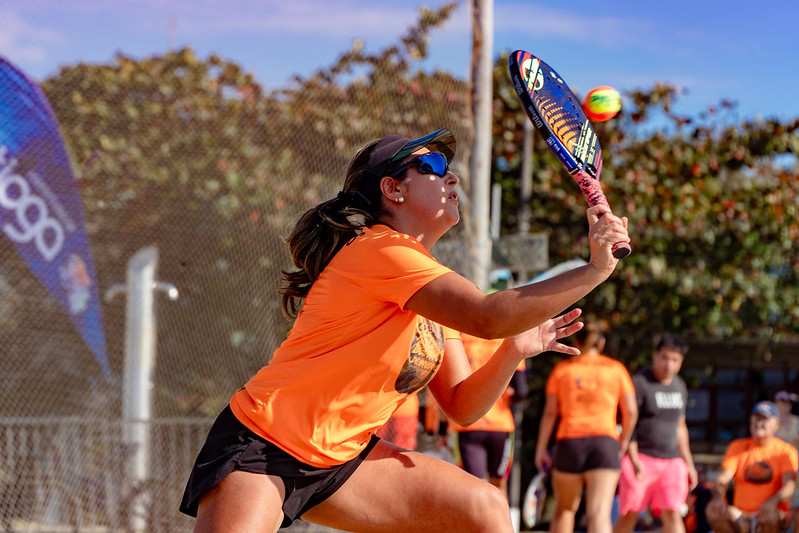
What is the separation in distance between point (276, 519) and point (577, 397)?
14.7ft

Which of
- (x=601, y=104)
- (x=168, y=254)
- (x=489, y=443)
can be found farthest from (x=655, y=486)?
(x=601, y=104)

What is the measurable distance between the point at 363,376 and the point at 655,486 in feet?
16.4

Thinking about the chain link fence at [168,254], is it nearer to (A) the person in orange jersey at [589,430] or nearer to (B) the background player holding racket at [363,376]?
(A) the person in orange jersey at [589,430]

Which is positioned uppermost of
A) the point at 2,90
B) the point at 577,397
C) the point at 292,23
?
the point at 292,23

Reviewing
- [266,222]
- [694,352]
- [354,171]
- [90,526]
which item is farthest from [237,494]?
[694,352]

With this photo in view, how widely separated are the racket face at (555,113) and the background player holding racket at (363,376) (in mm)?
276

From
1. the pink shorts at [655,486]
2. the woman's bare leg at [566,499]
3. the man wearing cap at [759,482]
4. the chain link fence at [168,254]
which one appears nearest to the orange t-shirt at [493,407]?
the woman's bare leg at [566,499]

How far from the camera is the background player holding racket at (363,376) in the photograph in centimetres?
255

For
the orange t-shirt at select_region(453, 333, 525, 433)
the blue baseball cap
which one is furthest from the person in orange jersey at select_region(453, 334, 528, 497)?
the blue baseball cap

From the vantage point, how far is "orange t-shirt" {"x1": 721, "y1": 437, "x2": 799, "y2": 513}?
7324mm

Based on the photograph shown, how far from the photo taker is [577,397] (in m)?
6.81

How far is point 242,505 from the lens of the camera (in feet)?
8.32

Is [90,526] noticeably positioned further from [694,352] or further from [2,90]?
[694,352]

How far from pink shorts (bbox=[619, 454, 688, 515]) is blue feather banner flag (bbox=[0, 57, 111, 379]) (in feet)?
12.1
